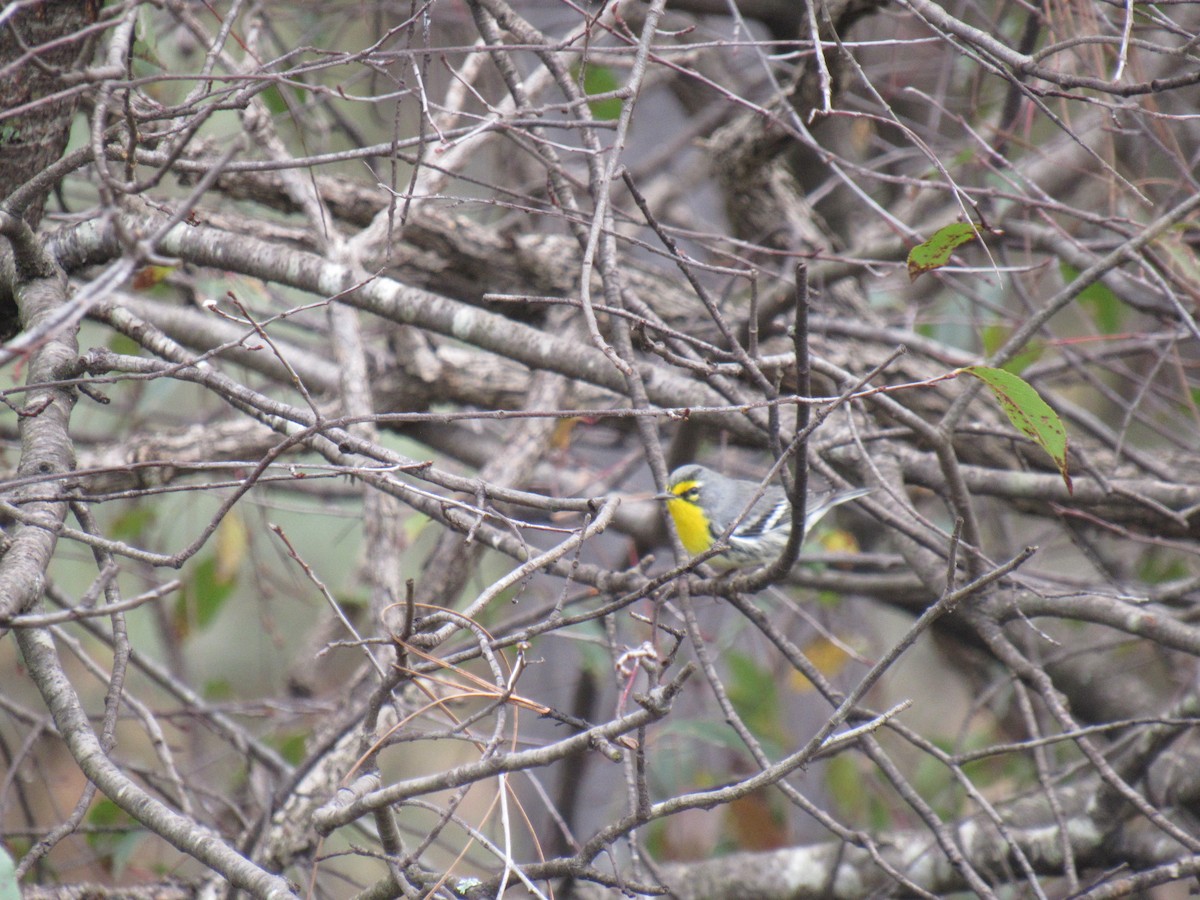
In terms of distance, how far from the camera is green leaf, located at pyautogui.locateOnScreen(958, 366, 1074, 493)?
1.82 meters

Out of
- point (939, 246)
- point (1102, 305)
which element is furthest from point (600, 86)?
point (939, 246)

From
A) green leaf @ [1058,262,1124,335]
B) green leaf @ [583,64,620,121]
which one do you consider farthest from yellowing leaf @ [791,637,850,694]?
green leaf @ [583,64,620,121]

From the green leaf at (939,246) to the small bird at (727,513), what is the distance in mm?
1894

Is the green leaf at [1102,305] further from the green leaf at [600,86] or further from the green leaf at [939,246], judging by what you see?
the green leaf at [939,246]

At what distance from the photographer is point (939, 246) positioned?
2.03 m

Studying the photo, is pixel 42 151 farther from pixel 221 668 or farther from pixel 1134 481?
pixel 221 668

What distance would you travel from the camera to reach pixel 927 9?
2.05m

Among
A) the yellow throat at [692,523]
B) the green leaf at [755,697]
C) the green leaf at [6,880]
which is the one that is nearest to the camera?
the green leaf at [6,880]

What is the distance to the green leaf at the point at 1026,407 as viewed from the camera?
1.82 metres

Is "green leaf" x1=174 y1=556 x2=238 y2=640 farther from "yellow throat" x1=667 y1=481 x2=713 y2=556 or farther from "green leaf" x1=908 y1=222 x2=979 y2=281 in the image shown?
"green leaf" x1=908 y1=222 x2=979 y2=281

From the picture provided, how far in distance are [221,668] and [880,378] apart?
6345mm

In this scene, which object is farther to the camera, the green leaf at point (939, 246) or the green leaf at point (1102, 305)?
the green leaf at point (1102, 305)

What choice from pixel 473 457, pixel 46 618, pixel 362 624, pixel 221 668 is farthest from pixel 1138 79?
pixel 221 668

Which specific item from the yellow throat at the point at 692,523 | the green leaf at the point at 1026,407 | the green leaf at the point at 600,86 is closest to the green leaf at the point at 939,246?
the green leaf at the point at 1026,407
